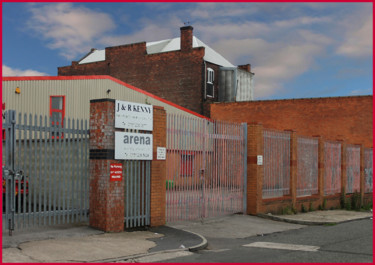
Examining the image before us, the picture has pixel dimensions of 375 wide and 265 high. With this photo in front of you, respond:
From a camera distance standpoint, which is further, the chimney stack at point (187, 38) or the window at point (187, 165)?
the chimney stack at point (187, 38)

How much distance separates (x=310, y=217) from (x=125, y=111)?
837 centimetres

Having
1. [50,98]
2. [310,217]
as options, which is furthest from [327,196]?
[50,98]

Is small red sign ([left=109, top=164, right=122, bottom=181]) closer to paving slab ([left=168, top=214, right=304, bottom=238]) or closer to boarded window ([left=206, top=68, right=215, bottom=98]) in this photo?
paving slab ([left=168, top=214, right=304, bottom=238])

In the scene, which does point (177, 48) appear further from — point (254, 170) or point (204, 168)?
point (204, 168)

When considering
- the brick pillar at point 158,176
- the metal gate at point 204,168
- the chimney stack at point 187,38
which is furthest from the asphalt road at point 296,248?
the chimney stack at point 187,38

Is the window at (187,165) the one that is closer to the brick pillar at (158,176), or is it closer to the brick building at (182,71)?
the brick pillar at (158,176)

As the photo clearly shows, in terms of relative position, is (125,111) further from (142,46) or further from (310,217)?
(142,46)

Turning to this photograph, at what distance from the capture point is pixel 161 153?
1202 centimetres

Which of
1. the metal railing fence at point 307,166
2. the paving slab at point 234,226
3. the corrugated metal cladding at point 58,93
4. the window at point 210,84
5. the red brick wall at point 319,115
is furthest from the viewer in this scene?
the window at point 210,84

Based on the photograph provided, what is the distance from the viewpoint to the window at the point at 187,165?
13.0 m

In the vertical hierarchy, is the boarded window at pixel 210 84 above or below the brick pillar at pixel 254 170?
above

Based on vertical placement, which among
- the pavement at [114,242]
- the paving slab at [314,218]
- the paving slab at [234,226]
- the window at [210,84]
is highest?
the window at [210,84]

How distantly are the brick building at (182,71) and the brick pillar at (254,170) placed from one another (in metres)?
19.4

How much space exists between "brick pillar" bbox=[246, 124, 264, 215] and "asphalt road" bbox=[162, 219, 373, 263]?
240 cm
